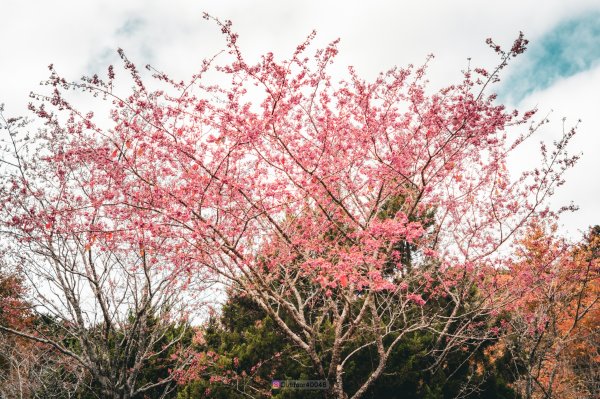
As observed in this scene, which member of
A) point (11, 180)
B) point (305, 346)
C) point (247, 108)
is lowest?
point (305, 346)

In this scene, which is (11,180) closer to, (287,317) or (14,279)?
(14,279)

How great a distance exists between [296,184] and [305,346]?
9.14ft

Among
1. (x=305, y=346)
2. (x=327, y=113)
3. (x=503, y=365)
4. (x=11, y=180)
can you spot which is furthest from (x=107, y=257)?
(x=503, y=365)

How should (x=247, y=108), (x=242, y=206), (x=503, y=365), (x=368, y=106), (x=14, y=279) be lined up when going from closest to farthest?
(x=247, y=108)
(x=242, y=206)
(x=368, y=106)
(x=503, y=365)
(x=14, y=279)

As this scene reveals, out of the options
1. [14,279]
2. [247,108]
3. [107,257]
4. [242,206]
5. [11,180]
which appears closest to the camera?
[247,108]

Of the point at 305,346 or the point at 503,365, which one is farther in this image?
the point at 503,365

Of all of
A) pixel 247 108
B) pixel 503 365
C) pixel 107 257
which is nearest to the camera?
pixel 247 108

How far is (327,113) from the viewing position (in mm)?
6734

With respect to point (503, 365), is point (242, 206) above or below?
above

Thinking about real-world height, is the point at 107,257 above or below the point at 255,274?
above

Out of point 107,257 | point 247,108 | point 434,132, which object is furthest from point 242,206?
point 107,257

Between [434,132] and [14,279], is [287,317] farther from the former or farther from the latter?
[14,279]

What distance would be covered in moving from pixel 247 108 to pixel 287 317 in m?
6.38

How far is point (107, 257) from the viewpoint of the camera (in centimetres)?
859
